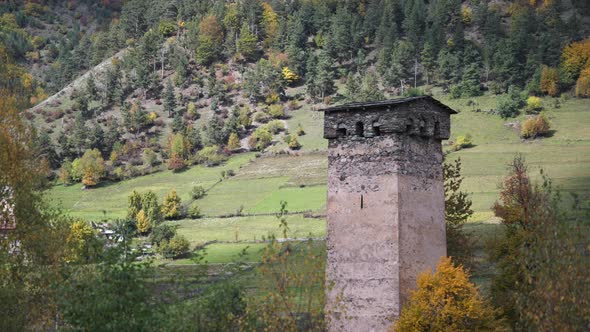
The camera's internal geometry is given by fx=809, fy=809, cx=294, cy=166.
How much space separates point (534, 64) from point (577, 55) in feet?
28.0

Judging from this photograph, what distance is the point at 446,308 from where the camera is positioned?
30031mm

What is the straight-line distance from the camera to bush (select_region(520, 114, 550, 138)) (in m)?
122

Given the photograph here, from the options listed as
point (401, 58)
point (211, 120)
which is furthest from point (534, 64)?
point (211, 120)

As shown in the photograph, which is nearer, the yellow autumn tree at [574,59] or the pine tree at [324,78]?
the yellow autumn tree at [574,59]

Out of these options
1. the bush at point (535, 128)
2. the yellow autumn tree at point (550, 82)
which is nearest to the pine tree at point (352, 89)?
the yellow autumn tree at point (550, 82)

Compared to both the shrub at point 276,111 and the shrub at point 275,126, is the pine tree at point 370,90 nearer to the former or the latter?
the shrub at point 275,126

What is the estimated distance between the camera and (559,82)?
5842 inches

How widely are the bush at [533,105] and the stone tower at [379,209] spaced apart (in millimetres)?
107255

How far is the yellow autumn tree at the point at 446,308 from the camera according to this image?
30.0 m

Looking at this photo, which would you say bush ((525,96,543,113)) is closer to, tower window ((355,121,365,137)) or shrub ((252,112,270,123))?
shrub ((252,112,270,123))

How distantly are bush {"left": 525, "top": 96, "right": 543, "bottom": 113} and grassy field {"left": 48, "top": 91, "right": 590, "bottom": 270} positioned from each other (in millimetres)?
2027

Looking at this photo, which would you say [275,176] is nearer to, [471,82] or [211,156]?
[211,156]

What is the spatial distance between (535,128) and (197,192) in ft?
171

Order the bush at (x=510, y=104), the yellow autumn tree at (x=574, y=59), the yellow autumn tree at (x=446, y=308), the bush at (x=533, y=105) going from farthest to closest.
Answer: the yellow autumn tree at (x=574, y=59) < the bush at (x=533, y=105) < the bush at (x=510, y=104) < the yellow autumn tree at (x=446, y=308)
